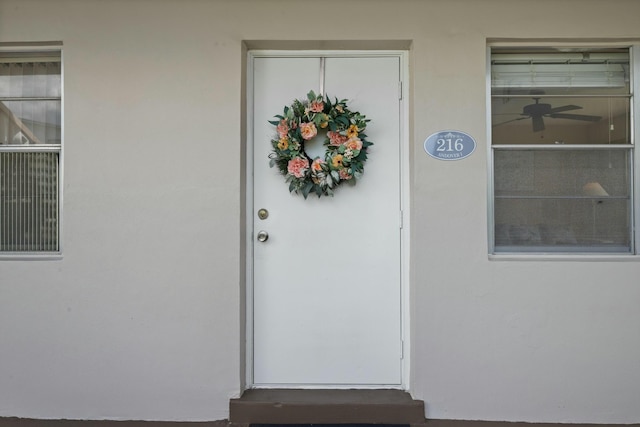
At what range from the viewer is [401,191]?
2.92 meters

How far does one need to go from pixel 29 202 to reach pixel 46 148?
0.39 meters

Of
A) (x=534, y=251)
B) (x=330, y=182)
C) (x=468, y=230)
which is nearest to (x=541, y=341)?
(x=534, y=251)

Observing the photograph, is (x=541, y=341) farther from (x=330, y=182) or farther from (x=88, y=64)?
(x=88, y=64)

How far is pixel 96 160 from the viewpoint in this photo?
110 inches

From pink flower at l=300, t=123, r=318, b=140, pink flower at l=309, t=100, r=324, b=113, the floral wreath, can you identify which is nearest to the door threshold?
the floral wreath

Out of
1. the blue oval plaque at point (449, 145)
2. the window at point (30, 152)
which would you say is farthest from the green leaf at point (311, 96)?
the window at point (30, 152)

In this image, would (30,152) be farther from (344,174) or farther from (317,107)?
(344,174)

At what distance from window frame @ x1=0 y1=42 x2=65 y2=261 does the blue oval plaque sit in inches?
93.8

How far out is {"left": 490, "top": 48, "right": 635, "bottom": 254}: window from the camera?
2824mm

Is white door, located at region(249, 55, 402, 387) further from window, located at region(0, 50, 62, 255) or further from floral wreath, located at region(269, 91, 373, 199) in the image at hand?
window, located at region(0, 50, 62, 255)

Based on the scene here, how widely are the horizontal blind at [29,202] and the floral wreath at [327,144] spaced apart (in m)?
1.51

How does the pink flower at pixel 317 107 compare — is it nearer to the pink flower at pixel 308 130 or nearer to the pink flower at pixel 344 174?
the pink flower at pixel 308 130

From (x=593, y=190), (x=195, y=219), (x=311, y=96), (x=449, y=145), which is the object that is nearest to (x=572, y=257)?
(x=593, y=190)

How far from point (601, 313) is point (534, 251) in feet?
1.79
